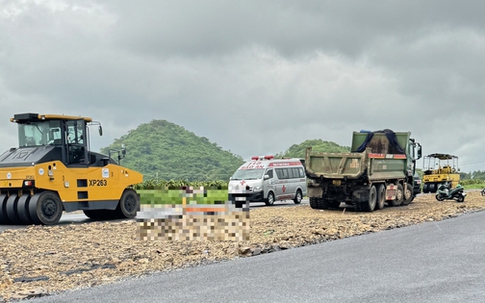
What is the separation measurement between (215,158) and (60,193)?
82402 millimetres

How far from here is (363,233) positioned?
15.5 metres

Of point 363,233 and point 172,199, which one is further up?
point 172,199

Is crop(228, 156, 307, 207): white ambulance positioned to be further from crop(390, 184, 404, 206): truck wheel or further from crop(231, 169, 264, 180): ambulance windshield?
crop(390, 184, 404, 206): truck wheel

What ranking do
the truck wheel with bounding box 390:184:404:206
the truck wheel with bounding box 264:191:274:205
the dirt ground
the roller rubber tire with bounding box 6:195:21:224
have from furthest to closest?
the truck wheel with bounding box 264:191:274:205
the truck wheel with bounding box 390:184:404:206
the roller rubber tire with bounding box 6:195:21:224
the dirt ground

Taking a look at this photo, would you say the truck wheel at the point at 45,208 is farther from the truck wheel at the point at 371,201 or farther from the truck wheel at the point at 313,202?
the truck wheel at the point at 371,201

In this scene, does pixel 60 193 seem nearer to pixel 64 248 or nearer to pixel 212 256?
pixel 64 248

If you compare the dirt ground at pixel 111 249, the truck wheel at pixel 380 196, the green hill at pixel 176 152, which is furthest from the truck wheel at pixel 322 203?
the green hill at pixel 176 152

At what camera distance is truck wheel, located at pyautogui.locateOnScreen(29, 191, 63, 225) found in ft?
61.5

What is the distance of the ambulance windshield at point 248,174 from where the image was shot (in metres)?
28.5

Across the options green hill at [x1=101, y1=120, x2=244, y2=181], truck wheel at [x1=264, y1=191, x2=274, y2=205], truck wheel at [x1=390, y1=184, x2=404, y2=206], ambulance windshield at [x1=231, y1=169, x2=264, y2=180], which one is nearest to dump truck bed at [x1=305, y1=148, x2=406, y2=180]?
truck wheel at [x1=390, y1=184, x2=404, y2=206]

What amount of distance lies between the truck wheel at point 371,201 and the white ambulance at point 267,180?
6116mm

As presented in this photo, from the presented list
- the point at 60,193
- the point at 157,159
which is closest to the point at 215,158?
the point at 157,159

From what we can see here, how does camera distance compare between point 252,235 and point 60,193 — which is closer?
point 252,235

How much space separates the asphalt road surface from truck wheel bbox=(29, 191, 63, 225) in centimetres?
986
